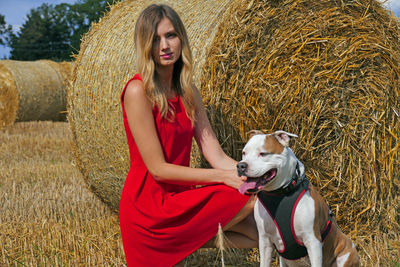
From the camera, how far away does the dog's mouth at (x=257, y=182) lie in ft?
9.50

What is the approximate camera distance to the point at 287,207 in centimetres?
296

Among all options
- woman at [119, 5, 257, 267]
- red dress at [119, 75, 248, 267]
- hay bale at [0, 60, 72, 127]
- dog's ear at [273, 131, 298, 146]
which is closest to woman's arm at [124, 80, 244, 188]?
woman at [119, 5, 257, 267]

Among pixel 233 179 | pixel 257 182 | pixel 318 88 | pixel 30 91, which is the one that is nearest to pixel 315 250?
pixel 257 182

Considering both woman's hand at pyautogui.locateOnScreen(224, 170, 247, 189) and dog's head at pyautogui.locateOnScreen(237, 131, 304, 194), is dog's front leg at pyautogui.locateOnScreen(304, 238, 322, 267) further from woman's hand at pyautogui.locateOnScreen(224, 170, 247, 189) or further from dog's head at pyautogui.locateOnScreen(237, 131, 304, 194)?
woman's hand at pyautogui.locateOnScreen(224, 170, 247, 189)

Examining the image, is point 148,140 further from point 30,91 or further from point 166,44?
point 30,91

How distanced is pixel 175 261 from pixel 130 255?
360 mm

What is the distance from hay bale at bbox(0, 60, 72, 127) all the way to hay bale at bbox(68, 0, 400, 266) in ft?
28.0

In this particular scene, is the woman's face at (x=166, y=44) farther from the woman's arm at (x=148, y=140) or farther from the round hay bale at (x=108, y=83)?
the round hay bale at (x=108, y=83)

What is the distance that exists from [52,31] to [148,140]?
47383 millimetres

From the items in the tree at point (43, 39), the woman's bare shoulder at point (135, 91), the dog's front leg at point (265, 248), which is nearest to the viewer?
the dog's front leg at point (265, 248)

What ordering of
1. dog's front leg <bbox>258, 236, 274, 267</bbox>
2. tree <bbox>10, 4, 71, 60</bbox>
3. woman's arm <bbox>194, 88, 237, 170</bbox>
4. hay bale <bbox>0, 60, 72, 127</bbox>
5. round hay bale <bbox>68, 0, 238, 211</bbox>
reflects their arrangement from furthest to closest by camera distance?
tree <bbox>10, 4, 71, 60</bbox>, hay bale <bbox>0, 60, 72, 127</bbox>, round hay bale <bbox>68, 0, 238, 211</bbox>, woman's arm <bbox>194, 88, 237, 170</bbox>, dog's front leg <bbox>258, 236, 274, 267</bbox>

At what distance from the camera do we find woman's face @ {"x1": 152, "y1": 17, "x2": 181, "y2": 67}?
11.2 feet

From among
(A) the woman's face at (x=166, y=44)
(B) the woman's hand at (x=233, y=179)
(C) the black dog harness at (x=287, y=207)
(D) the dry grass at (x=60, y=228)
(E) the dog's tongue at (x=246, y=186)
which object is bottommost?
(D) the dry grass at (x=60, y=228)

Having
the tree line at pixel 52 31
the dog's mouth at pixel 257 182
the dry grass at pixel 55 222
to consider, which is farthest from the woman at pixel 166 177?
the tree line at pixel 52 31
